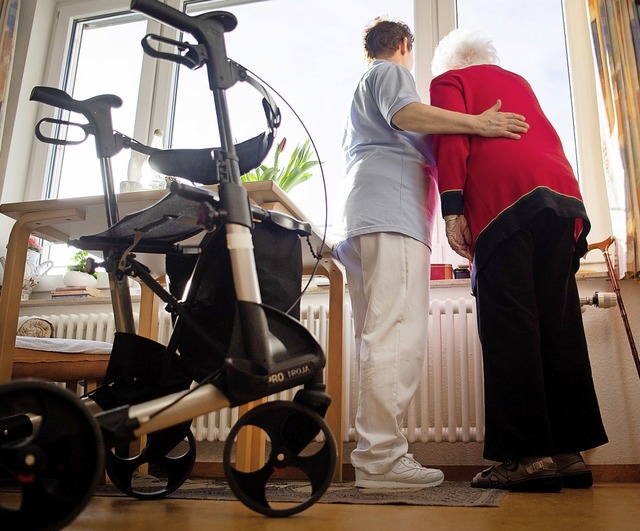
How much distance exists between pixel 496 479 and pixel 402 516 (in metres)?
0.56

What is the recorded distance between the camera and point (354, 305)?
1.81m

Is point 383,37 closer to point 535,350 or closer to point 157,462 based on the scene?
point 535,350

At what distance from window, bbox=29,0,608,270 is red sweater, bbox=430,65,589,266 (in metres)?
0.94

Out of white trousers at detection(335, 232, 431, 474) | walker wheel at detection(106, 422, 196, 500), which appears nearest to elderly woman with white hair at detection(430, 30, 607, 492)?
white trousers at detection(335, 232, 431, 474)

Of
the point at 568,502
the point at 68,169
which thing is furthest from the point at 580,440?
the point at 68,169

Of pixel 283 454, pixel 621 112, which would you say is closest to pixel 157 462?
pixel 283 454

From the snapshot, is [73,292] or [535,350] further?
[73,292]

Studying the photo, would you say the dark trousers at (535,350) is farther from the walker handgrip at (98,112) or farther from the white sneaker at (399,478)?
the walker handgrip at (98,112)

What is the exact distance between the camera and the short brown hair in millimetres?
1892

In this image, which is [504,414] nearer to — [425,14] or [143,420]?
[143,420]

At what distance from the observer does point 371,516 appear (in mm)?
1073

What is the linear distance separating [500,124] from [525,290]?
44cm

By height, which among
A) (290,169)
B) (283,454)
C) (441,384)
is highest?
(290,169)

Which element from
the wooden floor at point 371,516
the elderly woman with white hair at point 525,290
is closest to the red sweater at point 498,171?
the elderly woman with white hair at point 525,290
